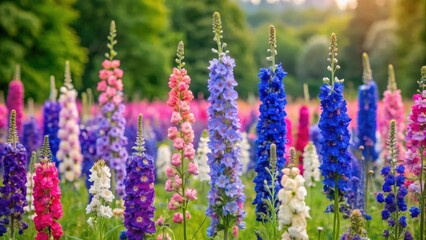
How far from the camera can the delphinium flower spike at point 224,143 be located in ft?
17.9

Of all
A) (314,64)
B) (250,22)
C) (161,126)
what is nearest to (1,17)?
(161,126)

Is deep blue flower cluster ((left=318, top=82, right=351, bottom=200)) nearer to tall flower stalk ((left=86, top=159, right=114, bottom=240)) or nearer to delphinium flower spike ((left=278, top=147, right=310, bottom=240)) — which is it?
delphinium flower spike ((left=278, top=147, right=310, bottom=240))

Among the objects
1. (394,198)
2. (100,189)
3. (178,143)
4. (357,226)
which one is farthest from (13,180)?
(394,198)

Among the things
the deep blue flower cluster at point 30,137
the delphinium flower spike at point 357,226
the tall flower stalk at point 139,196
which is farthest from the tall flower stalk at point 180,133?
the deep blue flower cluster at point 30,137

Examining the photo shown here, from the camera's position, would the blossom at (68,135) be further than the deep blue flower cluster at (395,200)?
Yes

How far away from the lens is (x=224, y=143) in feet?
18.0

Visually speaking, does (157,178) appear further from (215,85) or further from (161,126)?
(215,85)

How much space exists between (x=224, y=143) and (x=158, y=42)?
31391 millimetres

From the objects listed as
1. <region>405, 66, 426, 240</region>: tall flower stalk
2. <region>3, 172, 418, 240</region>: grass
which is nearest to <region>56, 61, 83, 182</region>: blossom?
<region>3, 172, 418, 240</region>: grass

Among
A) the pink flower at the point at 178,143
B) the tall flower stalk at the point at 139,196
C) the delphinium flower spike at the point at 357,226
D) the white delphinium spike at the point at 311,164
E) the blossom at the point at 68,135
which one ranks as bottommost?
the delphinium flower spike at the point at 357,226

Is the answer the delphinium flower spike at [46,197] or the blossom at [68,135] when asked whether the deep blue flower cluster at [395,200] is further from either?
the blossom at [68,135]

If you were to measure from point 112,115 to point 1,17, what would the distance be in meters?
20.1

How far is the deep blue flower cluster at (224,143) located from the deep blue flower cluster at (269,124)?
427mm

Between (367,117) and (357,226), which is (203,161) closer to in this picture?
(367,117)
